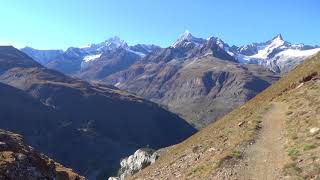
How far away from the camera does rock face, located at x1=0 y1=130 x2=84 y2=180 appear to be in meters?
24.6

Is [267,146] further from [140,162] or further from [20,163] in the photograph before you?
[140,162]

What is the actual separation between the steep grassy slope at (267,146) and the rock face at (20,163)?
14.0 m

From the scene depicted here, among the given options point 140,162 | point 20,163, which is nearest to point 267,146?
point 20,163

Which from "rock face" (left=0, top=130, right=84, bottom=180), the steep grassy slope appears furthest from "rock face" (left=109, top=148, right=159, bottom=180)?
"rock face" (left=0, top=130, right=84, bottom=180)

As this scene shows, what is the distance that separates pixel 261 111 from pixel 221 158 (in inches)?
591

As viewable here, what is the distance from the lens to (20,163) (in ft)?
83.3

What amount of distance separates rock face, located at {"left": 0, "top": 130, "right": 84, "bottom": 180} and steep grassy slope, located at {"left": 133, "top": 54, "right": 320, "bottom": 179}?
45.8ft

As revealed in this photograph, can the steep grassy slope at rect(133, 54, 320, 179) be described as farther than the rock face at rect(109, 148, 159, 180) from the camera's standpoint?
No

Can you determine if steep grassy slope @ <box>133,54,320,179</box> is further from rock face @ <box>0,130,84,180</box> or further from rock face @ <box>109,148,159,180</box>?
rock face @ <box>109,148,159,180</box>

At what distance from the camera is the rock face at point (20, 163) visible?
2463 cm

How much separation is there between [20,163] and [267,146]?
21855mm

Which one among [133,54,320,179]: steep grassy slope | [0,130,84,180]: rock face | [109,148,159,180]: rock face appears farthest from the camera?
[109,148,159,180]: rock face

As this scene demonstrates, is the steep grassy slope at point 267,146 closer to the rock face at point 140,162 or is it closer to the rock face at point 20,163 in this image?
the rock face at point 20,163

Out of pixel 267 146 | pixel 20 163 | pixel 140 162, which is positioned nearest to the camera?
pixel 20 163
